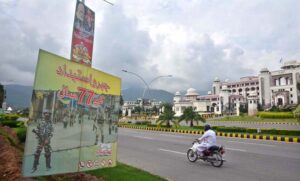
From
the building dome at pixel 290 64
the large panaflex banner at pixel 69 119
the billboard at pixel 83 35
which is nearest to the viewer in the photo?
the large panaflex banner at pixel 69 119

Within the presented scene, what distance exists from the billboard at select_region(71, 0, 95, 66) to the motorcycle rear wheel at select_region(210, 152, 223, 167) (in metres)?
5.39

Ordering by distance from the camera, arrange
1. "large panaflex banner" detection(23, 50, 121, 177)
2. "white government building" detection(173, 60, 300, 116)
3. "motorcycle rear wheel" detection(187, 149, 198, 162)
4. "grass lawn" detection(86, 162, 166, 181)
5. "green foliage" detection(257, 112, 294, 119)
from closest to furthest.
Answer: "large panaflex banner" detection(23, 50, 121, 177), "grass lawn" detection(86, 162, 166, 181), "motorcycle rear wheel" detection(187, 149, 198, 162), "green foliage" detection(257, 112, 294, 119), "white government building" detection(173, 60, 300, 116)

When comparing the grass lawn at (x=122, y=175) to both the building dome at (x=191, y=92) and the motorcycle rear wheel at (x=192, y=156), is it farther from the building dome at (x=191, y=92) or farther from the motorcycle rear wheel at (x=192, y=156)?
the building dome at (x=191, y=92)

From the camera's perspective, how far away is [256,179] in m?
6.61

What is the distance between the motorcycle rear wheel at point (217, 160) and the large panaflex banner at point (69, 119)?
418 centimetres

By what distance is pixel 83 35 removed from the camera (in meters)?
5.30

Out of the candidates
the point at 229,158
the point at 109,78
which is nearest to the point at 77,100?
the point at 109,78

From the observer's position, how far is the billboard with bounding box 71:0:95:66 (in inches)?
201

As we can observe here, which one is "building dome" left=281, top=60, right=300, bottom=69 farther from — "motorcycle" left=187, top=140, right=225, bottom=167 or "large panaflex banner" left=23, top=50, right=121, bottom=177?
"large panaflex banner" left=23, top=50, right=121, bottom=177

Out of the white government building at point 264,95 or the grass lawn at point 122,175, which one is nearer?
the grass lawn at point 122,175

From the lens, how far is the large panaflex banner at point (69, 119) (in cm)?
400

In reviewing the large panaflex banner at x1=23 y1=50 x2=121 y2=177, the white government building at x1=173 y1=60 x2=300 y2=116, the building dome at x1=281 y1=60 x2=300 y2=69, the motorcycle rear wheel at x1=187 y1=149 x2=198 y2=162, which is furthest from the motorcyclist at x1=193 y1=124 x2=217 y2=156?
the building dome at x1=281 y1=60 x2=300 y2=69

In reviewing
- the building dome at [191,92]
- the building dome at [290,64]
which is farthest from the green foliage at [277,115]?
the building dome at [191,92]

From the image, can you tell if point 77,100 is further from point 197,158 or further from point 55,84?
point 197,158
